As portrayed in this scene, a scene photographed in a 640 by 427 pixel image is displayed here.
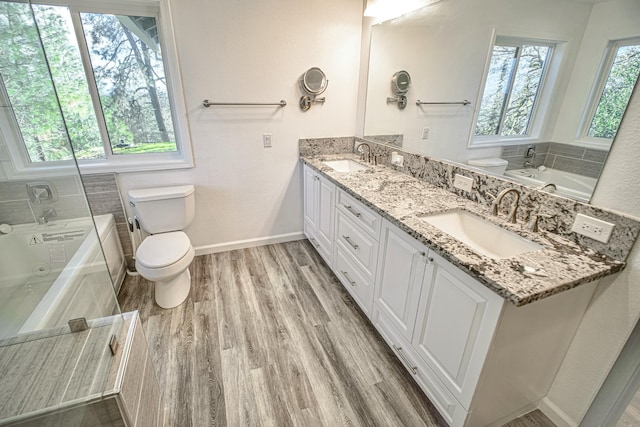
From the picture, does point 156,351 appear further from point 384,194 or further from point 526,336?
point 526,336

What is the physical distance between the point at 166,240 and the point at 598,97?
2.57 metres

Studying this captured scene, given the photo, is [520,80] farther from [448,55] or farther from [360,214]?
[360,214]

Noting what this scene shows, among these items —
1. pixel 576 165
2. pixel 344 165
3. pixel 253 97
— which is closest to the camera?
pixel 576 165

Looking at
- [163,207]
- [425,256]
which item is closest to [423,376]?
[425,256]

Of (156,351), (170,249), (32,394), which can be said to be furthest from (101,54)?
(32,394)

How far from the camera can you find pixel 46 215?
1496mm

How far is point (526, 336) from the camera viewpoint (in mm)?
1134

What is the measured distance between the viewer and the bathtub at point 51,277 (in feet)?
3.74

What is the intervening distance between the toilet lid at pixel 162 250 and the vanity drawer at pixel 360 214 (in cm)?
117

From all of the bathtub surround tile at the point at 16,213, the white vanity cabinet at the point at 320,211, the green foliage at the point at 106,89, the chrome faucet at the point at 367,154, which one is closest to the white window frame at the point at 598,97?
the white vanity cabinet at the point at 320,211

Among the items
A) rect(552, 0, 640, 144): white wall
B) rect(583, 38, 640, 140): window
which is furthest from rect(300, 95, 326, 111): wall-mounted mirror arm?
rect(583, 38, 640, 140): window

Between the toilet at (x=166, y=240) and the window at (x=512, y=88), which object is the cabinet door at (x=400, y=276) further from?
the toilet at (x=166, y=240)

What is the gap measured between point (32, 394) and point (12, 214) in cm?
102

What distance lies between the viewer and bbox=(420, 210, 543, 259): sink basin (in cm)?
133
